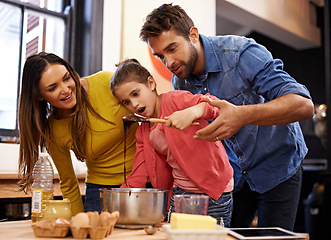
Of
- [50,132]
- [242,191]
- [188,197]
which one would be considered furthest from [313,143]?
[188,197]

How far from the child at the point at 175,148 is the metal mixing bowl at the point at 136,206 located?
0.30m

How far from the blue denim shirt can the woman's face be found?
612 mm

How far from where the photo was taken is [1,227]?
1.26m

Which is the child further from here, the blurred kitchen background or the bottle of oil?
the blurred kitchen background

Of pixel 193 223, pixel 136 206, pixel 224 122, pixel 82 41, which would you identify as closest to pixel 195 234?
→ pixel 193 223

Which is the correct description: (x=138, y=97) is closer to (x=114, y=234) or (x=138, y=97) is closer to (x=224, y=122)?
(x=224, y=122)

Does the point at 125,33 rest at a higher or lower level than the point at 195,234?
higher

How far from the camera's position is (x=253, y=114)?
4.56 feet

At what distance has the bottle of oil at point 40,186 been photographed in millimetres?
1281

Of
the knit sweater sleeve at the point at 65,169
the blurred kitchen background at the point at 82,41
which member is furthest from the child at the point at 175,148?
the blurred kitchen background at the point at 82,41

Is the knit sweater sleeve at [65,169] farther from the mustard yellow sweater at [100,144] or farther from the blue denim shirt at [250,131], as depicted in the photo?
the blue denim shirt at [250,131]

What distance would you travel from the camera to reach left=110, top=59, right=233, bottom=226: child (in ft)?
4.86

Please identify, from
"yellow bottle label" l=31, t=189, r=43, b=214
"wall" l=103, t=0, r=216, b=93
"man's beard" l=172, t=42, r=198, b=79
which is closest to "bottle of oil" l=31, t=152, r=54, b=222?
"yellow bottle label" l=31, t=189, r=43, b=214

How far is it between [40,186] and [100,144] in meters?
0.41
